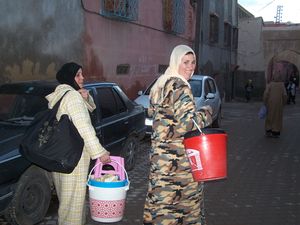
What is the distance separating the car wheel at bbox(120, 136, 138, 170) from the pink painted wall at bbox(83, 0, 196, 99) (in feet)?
12.3

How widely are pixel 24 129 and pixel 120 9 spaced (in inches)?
314

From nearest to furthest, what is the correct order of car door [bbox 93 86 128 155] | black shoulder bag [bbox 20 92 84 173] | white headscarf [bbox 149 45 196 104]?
1. white headscarf [bbox 149 45 196 104]
2. black shoulder bag [bbox 20 92 84 173]
3. car door [bbox 93 86 128 155]

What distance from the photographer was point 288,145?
34.7 feet

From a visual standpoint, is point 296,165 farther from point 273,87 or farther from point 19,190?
point 19,190

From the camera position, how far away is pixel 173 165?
346cm

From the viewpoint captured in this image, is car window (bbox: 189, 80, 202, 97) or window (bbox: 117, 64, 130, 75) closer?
car window (bbox: 189, 80, 202, 97)

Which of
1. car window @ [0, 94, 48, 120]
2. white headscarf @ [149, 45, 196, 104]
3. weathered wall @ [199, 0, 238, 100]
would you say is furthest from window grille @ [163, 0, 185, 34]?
white headscarf @ [149, 45, 196, 104]

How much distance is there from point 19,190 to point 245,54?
30.1m

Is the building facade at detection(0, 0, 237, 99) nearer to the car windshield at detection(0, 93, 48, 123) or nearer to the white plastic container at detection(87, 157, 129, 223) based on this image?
the car windshield at detection(0, 93, 48, 123)

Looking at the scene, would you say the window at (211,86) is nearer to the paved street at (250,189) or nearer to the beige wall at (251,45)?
the paved street at (250,189)

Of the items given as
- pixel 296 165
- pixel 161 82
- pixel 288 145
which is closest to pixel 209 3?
pixel 288 145

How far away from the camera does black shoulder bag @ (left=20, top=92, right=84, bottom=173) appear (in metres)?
3.57

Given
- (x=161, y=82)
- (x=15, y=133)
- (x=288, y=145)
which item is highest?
(x=161, y=82)

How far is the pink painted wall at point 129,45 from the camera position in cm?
1112
